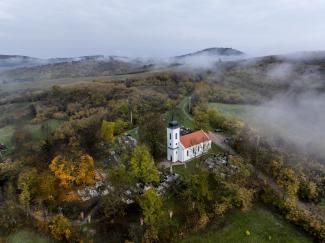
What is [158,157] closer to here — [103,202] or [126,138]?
[126,138]

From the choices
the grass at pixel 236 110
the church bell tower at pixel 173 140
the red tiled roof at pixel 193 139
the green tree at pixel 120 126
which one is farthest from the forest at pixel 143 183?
the grass at pixel 236 110

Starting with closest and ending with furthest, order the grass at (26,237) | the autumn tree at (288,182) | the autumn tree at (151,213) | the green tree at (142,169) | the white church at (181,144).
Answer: the autumn tree at (151,213) → the grass at (26,237) → the autumn tree at (288,182) → the green tree at (142,169) → the white church at (181,144)

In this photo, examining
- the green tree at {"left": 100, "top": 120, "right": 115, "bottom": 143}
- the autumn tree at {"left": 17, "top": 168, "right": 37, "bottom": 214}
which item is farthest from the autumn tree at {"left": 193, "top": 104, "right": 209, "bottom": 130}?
the autumn tree at {"left": 17, "top": 168, "right": 37, "bottom": 214}

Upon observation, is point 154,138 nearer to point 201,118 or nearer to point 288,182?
point 201,118

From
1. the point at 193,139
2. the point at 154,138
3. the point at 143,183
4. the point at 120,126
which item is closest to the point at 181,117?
the point at 120,126

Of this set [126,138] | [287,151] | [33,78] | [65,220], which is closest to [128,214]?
[65,220]

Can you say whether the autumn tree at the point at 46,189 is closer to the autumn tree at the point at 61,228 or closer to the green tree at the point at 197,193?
the autumn tree at the point at 61,228
